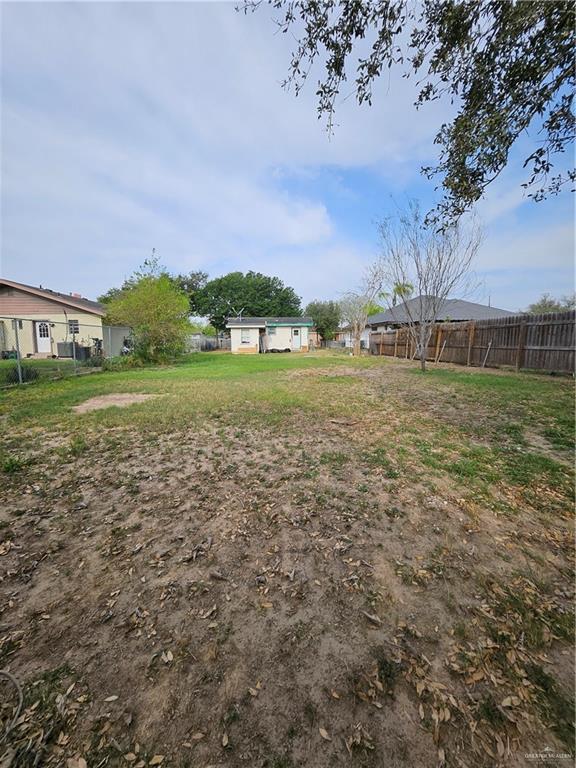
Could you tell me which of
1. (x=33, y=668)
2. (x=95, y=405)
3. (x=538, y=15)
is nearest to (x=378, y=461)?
(x=33, y=668)

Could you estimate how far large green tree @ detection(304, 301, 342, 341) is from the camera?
4059 cm

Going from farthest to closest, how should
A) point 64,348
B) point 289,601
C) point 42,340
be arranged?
point 42,340
point 64,348
point 289,601

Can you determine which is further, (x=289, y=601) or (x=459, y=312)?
(x=459, y=312)

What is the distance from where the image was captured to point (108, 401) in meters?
7.36

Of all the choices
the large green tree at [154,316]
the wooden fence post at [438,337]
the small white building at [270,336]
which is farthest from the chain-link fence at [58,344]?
the wooden fence post at [438,337]

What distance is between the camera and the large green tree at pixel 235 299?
46.2 m

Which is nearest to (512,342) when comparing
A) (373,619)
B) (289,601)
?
(373,619)

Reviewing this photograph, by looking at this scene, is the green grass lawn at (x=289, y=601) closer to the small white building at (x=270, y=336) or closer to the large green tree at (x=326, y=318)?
the small white building at (x=270, y=336)

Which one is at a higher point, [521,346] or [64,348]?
[521,346]

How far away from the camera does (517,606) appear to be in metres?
1.86

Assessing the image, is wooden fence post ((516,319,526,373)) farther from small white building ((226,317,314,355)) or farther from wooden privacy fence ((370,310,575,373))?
small white building ((226,317,314,355))

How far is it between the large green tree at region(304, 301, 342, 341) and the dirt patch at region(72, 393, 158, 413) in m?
34.1

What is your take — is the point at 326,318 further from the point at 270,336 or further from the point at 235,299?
the point at 235,299

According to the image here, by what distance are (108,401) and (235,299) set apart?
1611 inches
